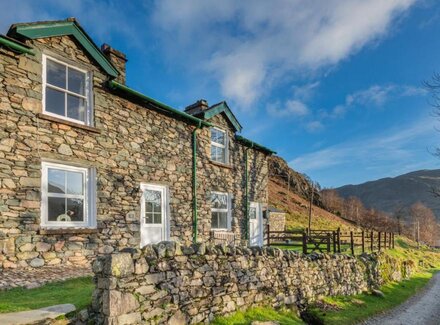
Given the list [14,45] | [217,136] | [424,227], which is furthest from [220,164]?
[424,227]

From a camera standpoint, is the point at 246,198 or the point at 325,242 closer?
the point at 325,242

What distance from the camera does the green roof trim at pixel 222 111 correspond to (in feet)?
47.7

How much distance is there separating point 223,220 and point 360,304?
6.17 m

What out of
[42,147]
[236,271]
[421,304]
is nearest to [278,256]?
[236,271]

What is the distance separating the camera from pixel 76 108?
972 cm

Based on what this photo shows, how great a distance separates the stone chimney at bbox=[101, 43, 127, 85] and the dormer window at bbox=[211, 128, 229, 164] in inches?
188

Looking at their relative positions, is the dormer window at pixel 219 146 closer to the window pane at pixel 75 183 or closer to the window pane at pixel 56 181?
the window pane at pixel 75 183

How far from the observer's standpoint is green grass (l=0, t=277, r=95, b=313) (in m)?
5.29

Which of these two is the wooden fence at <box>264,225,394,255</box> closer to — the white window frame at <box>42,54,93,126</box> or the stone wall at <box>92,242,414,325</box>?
the stone wall at <box>92,242,414,325</box>

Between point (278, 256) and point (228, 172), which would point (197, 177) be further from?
point (278, 256)

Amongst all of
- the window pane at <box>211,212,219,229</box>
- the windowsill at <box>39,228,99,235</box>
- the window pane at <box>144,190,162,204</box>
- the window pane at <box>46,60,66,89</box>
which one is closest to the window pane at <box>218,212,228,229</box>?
the window pane at <box>211,212,219,229</box>

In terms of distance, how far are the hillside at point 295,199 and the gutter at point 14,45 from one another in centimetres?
3191

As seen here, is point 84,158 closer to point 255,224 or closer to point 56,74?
point 56,74

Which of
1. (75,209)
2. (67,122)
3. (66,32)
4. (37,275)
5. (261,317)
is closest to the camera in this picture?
(37,275)
